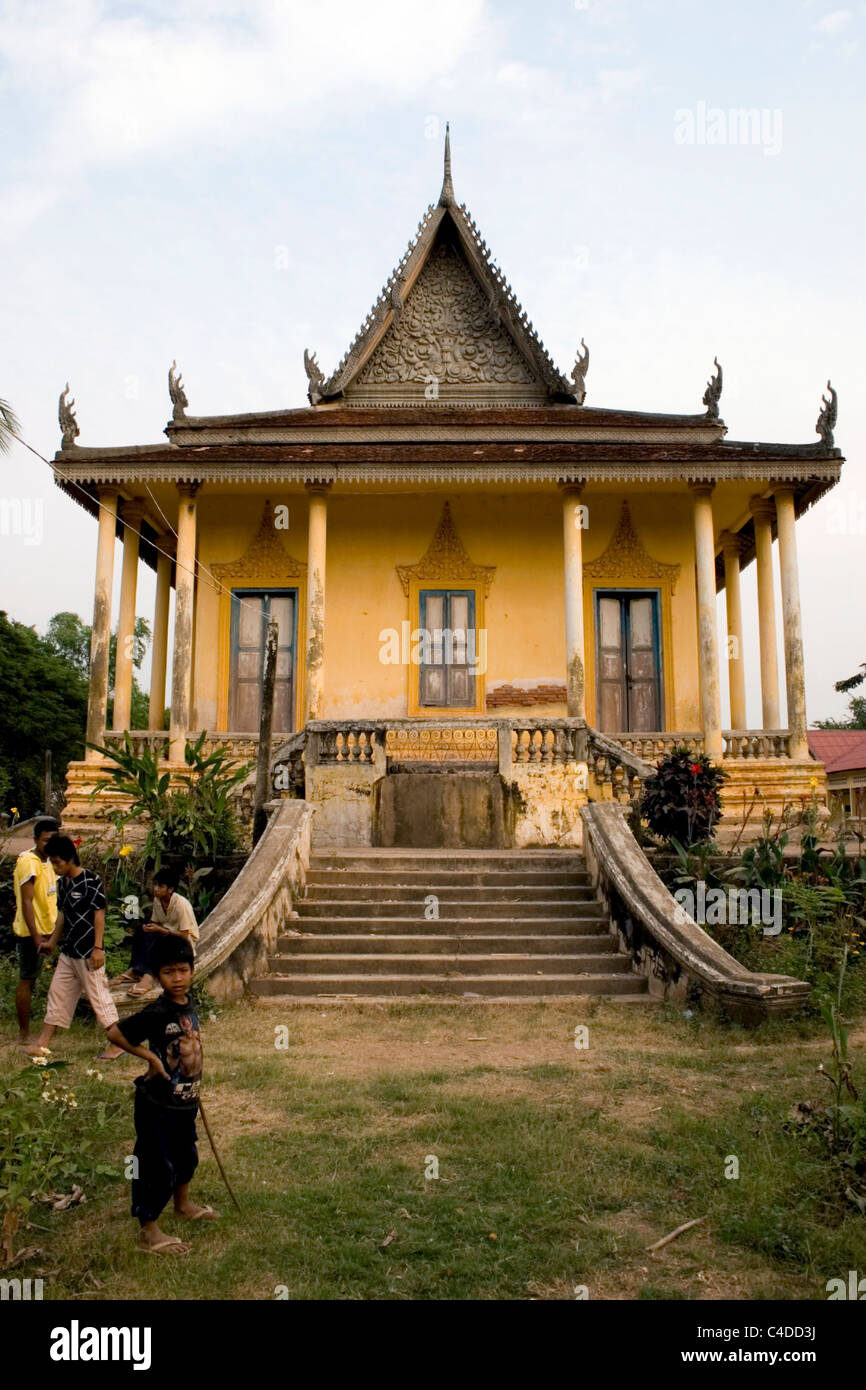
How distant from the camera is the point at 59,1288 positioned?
3.30 meters

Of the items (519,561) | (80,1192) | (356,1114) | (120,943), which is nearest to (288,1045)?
(356,1114)

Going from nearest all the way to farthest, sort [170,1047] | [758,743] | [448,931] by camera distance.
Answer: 1. [170,1047]
2. [448,931]
3. [758,743]

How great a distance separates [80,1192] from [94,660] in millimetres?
10249

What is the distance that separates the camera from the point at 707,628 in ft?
44.9

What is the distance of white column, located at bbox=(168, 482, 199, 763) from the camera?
13.4 m

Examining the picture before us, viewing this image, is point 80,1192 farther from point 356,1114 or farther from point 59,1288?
point 356,1114

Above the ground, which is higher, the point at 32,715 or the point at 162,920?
the point at 32,715

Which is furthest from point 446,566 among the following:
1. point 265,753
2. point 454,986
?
point 454,986

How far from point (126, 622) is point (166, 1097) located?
1150 cm

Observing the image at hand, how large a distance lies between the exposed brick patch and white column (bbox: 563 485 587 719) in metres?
0.90

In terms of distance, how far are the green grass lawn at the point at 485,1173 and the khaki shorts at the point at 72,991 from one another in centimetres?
20

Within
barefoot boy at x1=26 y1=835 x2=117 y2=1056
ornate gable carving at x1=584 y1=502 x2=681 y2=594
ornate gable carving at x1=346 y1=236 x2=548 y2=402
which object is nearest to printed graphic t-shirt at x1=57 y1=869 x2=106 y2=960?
barefoot boy at x1=26 y1=835 x2=117 y2=1056

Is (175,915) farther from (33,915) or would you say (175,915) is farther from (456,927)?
(456,927)

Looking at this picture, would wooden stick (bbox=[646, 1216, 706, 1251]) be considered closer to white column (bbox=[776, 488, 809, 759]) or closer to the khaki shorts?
the khaki shorts
